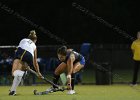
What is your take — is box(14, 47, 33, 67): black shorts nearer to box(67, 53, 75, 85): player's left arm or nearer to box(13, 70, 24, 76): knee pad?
box(13, 70, 24, 76): knee pad

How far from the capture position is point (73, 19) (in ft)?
117

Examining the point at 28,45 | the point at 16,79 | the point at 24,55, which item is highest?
the point at 28,45

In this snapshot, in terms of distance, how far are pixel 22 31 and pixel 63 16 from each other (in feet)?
8.92

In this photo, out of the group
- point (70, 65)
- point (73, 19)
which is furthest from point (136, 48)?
point (73, 19)

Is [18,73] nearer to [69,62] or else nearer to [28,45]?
[28,45]

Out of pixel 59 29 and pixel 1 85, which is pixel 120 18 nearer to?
pixel 59 29

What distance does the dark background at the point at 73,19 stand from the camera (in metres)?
34.9

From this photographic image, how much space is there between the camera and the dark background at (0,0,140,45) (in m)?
34.9

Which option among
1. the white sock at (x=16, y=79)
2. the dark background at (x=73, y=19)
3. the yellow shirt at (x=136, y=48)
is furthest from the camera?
the dark background at (x=73, y=19)

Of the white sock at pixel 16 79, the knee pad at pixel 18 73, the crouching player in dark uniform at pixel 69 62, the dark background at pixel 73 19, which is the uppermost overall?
the dark background at pixel 73 19

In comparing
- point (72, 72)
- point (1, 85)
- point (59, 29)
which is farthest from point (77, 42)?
point (72, 72)

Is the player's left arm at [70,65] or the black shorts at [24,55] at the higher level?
the black shorts at [24,55]

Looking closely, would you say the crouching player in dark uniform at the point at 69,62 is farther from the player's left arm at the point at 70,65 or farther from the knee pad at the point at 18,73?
the knee pad at the point at 18,73

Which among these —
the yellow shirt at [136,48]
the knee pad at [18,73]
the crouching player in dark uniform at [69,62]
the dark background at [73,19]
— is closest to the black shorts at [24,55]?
the knee pad at [18,73]
